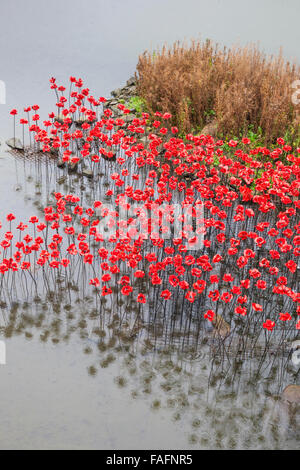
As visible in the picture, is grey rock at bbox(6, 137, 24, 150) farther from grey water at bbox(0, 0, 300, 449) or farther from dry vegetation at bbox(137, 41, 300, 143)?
grey water at bbox(0, 0, 300, 449)

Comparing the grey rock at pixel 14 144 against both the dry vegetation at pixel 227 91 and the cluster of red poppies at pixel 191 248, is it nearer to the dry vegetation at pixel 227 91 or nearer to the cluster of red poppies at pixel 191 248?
the cluster of red poppies at pixel 191 248

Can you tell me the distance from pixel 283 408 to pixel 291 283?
6.01 feet

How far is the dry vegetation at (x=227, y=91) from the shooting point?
31.7 ft

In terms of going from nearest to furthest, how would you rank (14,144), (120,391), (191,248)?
(120,391), (191,248), (14,144)

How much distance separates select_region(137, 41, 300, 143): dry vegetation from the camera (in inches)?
381

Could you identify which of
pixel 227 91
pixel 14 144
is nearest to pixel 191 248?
pixel 227 91

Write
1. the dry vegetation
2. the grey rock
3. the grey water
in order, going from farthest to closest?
the grey rock
the dry vegetation
the grey water

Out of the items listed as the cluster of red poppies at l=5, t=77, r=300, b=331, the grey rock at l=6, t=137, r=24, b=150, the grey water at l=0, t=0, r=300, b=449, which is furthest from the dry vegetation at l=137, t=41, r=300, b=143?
the grey water at l=0, t=0, r=300, b=449

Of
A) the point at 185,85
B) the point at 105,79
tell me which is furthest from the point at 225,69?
the point at 105,79

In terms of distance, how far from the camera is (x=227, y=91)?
9828mm

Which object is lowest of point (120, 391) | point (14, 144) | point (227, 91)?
point (120, 391)

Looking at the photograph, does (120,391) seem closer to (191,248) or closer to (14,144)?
(191,248)

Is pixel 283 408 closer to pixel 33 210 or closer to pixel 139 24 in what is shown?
pixel 33 210

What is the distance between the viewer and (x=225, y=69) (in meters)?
11.0
